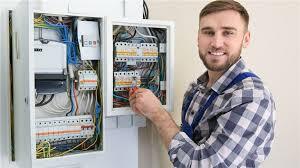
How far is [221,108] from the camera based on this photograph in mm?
1072

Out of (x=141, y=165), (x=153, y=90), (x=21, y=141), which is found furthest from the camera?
(x=141, y=165)

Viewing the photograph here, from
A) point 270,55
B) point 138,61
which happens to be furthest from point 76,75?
A: point 270,55

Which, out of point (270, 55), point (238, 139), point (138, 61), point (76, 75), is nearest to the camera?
point (238, 139)

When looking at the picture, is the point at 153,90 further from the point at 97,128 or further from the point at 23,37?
the point at 23,37

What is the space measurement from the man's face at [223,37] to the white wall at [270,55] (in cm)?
37

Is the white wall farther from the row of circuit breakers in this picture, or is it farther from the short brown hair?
the short brown hair

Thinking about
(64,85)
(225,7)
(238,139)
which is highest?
(225,7)

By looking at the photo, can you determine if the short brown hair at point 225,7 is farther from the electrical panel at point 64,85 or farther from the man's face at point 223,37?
the electrical panel at point 64,85

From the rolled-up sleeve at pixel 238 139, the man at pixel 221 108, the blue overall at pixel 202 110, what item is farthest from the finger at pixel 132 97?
the rolled-up sleeve at pixel 238 139

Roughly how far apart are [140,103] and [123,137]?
281 millimetres

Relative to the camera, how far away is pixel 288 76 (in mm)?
1747

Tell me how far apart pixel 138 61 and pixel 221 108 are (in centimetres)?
45

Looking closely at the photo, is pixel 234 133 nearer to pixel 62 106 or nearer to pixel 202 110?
pixel 202 110

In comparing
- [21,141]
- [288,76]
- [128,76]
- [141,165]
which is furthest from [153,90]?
[288,76]
